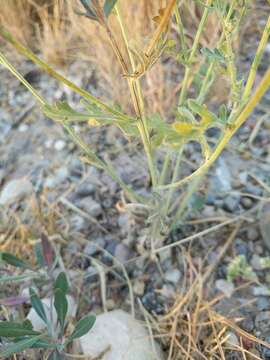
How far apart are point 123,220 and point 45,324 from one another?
0.30 m

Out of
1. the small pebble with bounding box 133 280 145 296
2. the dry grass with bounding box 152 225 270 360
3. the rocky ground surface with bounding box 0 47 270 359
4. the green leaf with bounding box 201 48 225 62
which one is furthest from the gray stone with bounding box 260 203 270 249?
the green leaf with bounding box 201 48 225 62

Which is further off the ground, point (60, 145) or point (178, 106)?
point (178, 106)

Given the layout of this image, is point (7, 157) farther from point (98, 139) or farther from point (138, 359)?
point (138, 359)

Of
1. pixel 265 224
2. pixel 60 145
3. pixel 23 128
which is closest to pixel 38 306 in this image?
pixel 265 224

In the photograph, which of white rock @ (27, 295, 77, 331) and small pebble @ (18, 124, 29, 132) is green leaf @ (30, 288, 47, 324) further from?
small pebble @ (18, 124, 29, 132)

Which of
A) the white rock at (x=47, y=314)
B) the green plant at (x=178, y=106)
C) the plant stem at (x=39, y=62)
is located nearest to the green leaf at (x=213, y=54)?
the green plant at (x=178, y=106)

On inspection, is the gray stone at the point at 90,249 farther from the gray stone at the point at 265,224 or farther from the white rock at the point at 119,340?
the gray stone at the point at 265,224

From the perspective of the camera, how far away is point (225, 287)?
3.17 feet

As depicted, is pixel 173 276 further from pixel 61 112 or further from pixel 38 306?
pixel 61 112

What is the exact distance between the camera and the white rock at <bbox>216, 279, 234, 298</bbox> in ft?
3.13

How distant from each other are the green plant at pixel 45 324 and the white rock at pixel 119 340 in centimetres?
5

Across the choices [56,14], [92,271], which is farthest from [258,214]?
[56,14]

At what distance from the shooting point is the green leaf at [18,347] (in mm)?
758

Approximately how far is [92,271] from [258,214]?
1.25 ft
